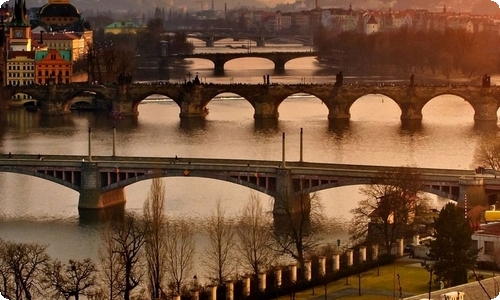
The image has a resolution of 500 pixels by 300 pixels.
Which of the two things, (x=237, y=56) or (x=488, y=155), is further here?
(x=237, y=56)

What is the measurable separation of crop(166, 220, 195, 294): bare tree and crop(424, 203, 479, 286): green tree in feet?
7.48

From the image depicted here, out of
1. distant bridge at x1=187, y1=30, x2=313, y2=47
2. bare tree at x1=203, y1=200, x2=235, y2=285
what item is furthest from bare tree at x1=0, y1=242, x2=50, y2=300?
distant bridge at x1=187, y1=30, x2=313, y2=47

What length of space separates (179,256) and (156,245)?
2.33 feet

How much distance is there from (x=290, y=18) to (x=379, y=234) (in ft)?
227

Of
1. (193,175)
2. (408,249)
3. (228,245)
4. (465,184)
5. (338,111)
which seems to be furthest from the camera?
(338,111)

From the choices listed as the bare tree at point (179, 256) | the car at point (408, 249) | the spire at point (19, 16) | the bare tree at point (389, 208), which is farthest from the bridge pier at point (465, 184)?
the spire at point (19, 16)

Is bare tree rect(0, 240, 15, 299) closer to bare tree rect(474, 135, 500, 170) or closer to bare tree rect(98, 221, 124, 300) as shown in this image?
bare tree rect(98, 221, 124, 300)

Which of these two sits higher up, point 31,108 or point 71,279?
point 71,279

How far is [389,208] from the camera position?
1770 cm

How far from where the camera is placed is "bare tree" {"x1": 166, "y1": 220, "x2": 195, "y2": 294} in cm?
1561

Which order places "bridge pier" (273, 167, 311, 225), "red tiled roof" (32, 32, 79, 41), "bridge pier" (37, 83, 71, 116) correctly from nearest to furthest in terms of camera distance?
"bridge pier" (273, 167, 311, 225), "bridge pier" (37, 83, 71, 116), "red tiled roof" (32, 32, 79, 41)

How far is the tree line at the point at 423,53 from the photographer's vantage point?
45.7m

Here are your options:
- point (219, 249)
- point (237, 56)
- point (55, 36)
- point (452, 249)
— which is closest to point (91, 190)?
point (219, 249)

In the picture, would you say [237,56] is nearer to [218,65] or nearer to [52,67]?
[218,65]
